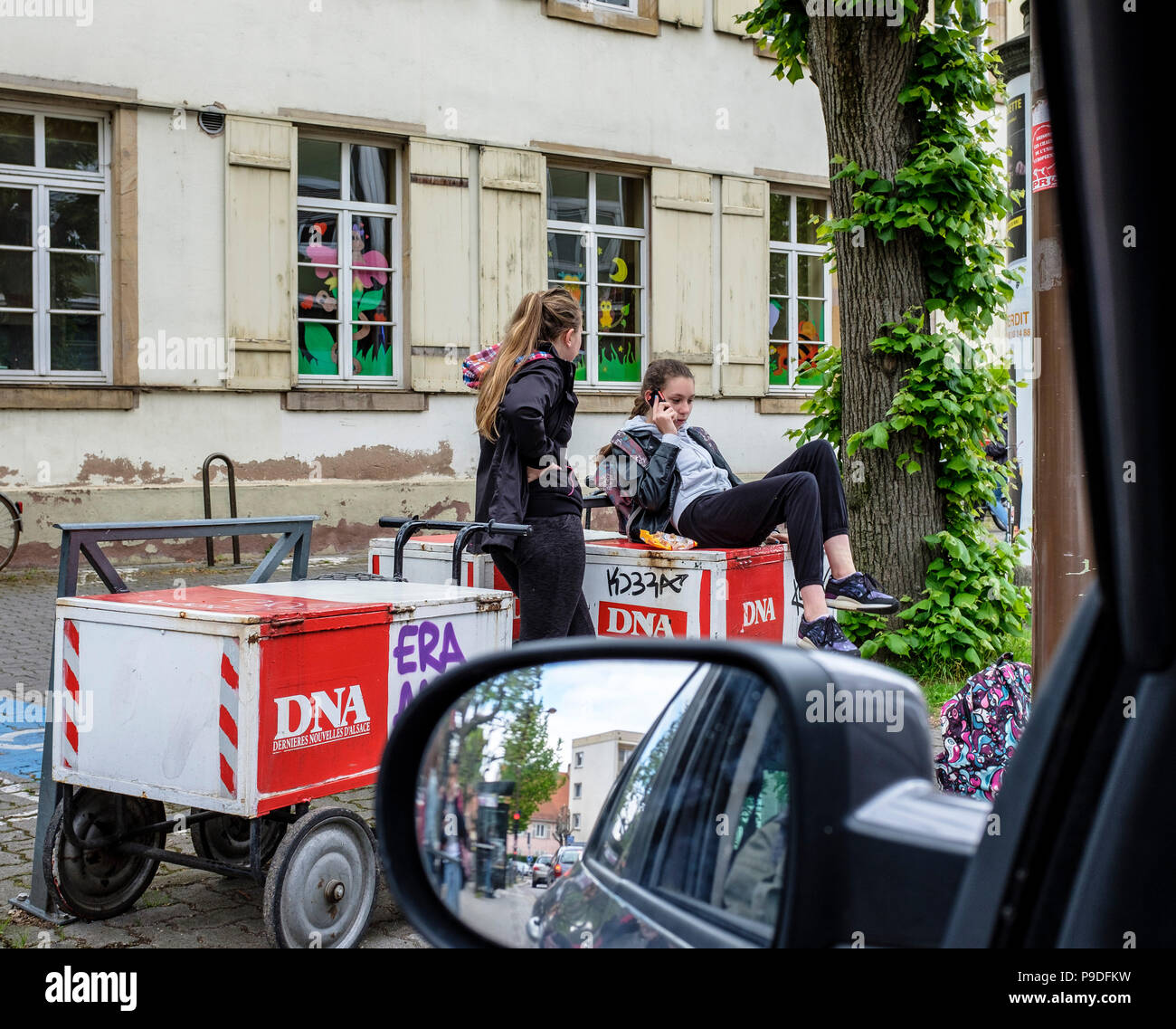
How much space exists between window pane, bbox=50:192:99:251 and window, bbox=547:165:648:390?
492cm

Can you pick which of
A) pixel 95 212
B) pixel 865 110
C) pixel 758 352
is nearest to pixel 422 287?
pixel 95 212

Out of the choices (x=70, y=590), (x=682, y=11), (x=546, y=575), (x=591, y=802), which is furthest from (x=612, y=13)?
(x=591, y=802)

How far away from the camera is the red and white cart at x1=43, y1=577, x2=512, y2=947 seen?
3580 mm

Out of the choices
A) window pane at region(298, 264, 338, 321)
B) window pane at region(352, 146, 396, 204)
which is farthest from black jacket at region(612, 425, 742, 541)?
window pane at region(352, 146, 396, 204)

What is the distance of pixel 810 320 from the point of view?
18.2 metres

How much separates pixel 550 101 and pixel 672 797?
47.5 ft

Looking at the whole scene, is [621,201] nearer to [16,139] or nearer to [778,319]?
[778,319]

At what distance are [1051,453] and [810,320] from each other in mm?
14869

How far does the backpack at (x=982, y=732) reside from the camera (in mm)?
3910

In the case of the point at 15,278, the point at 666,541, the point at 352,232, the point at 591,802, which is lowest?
the point at 591,802

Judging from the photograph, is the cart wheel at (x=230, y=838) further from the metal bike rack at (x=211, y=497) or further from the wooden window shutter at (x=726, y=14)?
the wooden window shutter at (x=726, y=14)

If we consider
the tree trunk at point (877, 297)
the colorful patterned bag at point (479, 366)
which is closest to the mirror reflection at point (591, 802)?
the colorful patterned bag at point (479, 366)

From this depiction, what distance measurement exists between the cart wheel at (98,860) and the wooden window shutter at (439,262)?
10322mm
